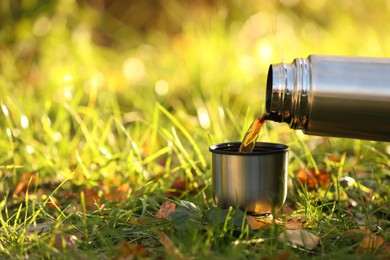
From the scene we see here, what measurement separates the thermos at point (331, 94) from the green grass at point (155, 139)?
0.21 metres

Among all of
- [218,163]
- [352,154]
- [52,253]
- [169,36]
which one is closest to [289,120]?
[218,163]

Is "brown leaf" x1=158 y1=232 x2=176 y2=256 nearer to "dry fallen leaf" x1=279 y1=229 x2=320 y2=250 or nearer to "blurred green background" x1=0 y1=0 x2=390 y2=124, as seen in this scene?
"dry fallen leaf" x1=279 y1=229 x2=320 y2=250

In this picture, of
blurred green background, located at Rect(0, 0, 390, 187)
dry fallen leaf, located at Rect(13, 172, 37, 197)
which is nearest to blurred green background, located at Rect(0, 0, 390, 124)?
blurred green background, located at Rect(0, 0, 390, 187)

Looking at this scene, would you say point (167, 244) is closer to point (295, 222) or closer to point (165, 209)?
point (165, 209)

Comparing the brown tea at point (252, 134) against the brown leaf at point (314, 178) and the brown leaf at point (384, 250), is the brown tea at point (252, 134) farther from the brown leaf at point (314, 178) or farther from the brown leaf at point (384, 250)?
the brown leaf at point (384, 250)

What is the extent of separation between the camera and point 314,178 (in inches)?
94.6

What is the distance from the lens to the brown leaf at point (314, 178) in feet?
7.77

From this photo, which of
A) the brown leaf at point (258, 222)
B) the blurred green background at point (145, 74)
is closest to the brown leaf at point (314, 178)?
the blurred green background at point (145, 74)

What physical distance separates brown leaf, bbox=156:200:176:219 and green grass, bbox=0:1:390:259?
20mm

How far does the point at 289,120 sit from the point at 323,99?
12cm

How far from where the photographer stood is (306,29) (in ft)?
19.1

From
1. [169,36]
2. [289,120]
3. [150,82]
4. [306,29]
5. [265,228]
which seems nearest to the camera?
[265,228]

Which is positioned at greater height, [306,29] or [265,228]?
[306,29]

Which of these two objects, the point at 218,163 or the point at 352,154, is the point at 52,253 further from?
the point at 352,154
